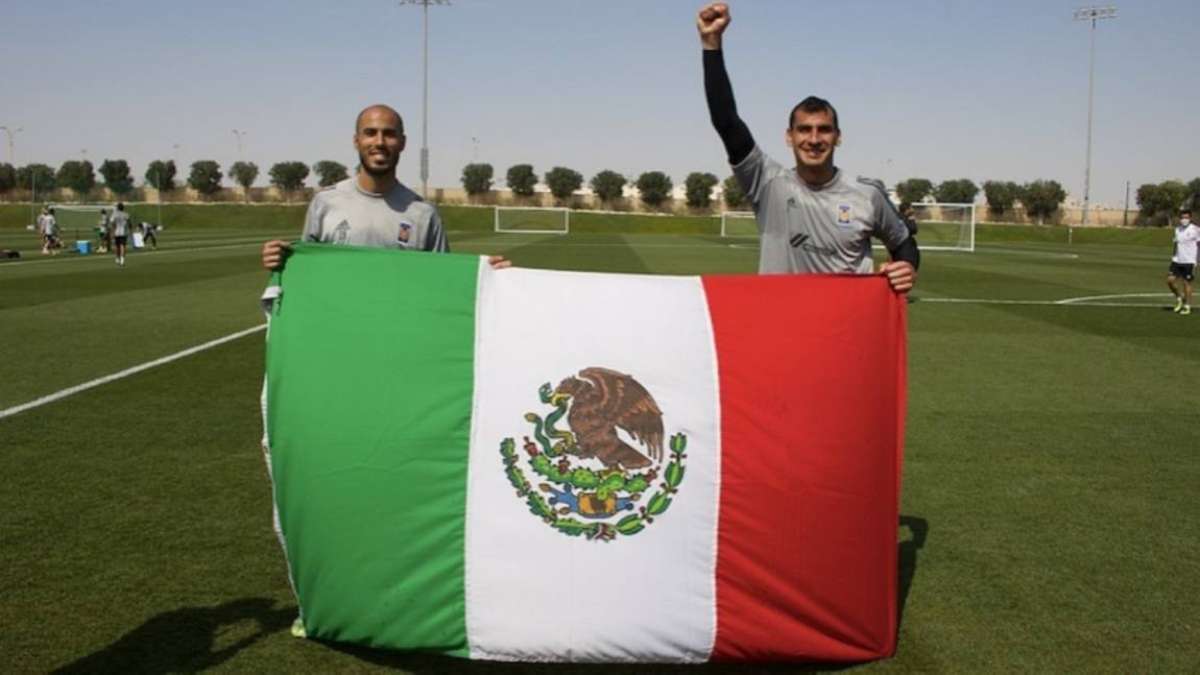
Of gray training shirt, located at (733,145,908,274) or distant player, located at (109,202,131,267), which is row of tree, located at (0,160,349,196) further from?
gray training shirt, located at (733,145,908,274)

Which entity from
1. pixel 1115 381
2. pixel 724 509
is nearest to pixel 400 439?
pixel 724 509

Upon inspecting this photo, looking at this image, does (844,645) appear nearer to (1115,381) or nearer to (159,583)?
(159,583)

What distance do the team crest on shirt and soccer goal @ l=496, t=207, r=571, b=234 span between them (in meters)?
59.8

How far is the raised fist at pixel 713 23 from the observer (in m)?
4.02

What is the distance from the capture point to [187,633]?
3.98 m

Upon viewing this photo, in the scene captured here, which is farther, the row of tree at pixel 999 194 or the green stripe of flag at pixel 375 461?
the row of tree at pixel 999 194

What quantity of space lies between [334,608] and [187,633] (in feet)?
2.40

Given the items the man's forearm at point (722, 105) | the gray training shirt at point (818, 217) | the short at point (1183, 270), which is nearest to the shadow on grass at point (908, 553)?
the gray training shirt at point (818, 217)

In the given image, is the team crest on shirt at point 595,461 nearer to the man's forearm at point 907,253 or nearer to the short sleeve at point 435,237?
the short sleeve at point 435,237

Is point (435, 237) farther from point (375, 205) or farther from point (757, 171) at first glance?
point (757, 171)

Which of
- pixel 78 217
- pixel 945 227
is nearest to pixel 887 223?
pixel 945 227

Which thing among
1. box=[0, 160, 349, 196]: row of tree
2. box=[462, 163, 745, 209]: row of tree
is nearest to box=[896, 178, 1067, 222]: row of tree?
box=[462, 163, 745, 209]: row of tree

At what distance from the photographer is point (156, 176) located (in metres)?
107

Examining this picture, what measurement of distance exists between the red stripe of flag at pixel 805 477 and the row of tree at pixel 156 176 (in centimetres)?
10913
